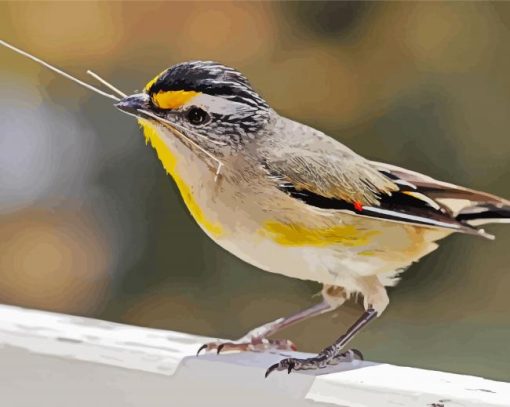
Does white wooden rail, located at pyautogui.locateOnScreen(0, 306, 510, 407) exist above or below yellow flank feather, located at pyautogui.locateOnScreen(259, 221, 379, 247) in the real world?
below

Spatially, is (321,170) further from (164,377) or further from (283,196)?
(164,377)

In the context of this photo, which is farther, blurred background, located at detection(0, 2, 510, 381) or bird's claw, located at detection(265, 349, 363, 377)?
blurred background, located at detection(0, 2, 510, 381)

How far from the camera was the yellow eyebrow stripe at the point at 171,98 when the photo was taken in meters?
0.81

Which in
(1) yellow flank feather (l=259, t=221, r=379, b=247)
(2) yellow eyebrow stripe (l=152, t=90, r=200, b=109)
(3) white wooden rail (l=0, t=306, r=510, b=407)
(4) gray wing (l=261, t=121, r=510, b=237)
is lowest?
(3) white wooden rail (l=0, t=306, r=510, b=407)

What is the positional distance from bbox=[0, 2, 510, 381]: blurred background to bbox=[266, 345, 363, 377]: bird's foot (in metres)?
0.95

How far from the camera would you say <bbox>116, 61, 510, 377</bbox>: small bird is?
825 mm

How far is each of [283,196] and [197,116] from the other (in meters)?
0.10

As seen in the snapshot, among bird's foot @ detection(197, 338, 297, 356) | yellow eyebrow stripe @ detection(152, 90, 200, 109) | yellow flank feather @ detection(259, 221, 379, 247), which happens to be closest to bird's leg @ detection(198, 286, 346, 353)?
bird's foot @ detection(197, 338, 297, 356)

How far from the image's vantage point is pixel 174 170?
2.79 feet

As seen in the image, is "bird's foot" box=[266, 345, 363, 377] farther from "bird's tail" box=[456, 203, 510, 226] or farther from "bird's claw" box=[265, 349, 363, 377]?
"bird's tail" box=[456, 203, 510, 226]

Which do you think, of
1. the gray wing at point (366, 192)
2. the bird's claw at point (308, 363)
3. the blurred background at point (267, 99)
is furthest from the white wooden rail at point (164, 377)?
the blurred background at point (267, 99)

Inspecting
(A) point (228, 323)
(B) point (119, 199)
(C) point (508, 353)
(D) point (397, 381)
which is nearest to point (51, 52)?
(B) point (119, 199)

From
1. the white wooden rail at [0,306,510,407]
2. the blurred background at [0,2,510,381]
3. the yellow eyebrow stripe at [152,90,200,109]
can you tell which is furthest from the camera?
the blurred background at [0,2,510,381]

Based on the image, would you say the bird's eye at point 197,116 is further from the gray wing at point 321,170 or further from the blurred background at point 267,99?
the blurred background at point 267,99
